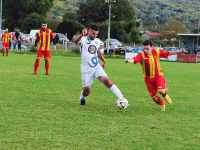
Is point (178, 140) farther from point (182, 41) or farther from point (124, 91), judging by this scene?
point (182, 41)

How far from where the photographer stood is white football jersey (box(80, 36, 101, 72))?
6.76 metres

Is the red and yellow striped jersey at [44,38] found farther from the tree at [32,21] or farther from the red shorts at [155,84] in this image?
the tree at [32,21]

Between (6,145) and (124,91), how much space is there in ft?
19.1

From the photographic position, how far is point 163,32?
95125 millimetres

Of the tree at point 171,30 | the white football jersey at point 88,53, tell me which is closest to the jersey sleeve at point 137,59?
the white football jersey at point 88,53

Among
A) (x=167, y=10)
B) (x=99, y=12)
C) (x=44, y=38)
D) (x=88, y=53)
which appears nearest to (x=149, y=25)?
(x=167, y=10)

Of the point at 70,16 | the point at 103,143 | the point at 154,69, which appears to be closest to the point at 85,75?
the point at 154,69

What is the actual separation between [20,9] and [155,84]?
66054mm

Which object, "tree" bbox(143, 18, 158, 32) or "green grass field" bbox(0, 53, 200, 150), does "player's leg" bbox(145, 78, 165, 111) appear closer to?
"green grass field" bbox(0, 53, 200, 150)

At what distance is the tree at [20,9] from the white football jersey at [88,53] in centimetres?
6182

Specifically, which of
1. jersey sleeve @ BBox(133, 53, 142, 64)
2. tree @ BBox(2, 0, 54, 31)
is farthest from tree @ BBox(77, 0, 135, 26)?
jersey sleeve @ BBox(133, 53, 142, 64)

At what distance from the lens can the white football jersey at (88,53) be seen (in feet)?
22.2

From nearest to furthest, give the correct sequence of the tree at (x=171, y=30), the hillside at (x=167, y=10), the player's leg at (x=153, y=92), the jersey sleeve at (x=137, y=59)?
the jersey sleeve at (x=137, y=59) < the player's leg at (x=153, y=92) < the tree at (x=171, y=30) < the hillside at (x=167, y=10)

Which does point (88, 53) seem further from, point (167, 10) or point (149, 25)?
point (167, 10)
